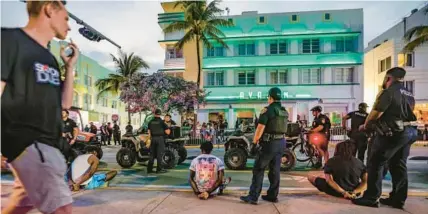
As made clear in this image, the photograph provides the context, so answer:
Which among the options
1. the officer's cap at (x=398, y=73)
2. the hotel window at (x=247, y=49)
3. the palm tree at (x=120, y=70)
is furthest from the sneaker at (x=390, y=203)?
the palm tree at (x=120, y=70)

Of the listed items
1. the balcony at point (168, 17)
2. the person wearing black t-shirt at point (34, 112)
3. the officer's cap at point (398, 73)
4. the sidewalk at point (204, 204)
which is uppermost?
the balcony at point (168, 17)

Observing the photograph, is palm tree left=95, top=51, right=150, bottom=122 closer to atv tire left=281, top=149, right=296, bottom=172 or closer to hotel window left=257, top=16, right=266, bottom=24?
hotel window left=257, top=16, right=266, bottom=24

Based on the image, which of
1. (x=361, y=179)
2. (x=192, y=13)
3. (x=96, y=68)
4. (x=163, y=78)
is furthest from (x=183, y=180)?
(x=96, y=68)

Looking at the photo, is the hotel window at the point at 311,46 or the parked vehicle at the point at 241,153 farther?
the hotel window at the point at 311,46

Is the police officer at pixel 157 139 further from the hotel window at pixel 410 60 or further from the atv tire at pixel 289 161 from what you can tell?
the hotel window at pixel 410 60

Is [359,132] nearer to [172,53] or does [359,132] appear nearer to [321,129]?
[321,129]

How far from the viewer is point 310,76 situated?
31078 mm

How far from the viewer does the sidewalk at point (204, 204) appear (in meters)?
5.08

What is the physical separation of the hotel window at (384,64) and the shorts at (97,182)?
29.4 m

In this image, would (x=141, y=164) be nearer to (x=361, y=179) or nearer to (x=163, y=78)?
(x=361, y=179)

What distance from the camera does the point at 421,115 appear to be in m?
28.6

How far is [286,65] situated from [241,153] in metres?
22.9

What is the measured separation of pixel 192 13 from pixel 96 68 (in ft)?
85.3

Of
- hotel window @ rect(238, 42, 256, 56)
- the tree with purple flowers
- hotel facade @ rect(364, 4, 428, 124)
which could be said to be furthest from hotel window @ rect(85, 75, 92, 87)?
hotel facade @ rect(364, 4, 428, 124)
